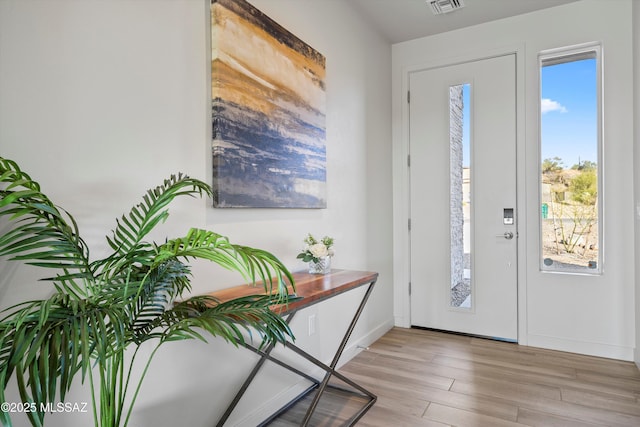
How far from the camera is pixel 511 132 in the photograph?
10.7ft

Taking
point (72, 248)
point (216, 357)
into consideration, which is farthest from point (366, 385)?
point (72, 248)

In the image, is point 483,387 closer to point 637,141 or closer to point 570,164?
point 570,164

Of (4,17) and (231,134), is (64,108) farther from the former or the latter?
(231,134)

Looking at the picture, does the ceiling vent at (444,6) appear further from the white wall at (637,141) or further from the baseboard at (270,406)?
the baseboard at (270,406)

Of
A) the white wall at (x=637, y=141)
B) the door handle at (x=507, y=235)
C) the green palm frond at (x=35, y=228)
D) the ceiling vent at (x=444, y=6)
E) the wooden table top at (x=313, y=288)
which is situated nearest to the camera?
the green palm frond at (x=35, y=228)

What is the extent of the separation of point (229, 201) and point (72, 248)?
0.86 metres

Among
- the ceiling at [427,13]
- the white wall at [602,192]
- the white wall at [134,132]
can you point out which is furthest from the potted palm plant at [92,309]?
the white wall at [602,192]

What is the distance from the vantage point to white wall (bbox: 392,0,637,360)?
2889mm

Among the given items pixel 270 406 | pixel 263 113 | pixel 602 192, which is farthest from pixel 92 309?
pixel 602 192

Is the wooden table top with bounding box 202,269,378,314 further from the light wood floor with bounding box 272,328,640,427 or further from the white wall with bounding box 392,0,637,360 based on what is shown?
the white wall with bounding box 392,0,637,360

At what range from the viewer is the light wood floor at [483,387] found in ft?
6.80

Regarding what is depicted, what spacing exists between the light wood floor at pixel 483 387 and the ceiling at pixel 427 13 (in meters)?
2.64

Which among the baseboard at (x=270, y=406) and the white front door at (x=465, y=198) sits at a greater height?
the white front door at (x=465, y=198)

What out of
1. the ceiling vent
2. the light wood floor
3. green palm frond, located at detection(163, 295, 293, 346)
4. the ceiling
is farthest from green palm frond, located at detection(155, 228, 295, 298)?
the ceiling vent
